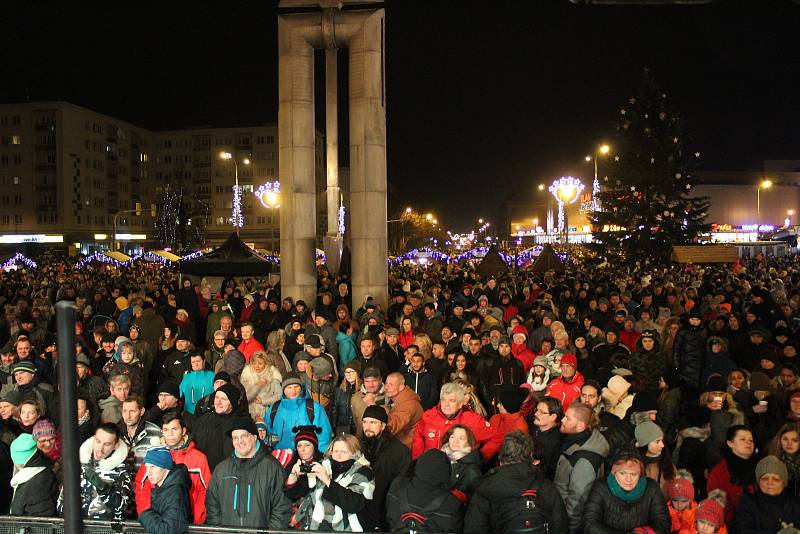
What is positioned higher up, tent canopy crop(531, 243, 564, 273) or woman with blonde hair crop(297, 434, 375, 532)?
tent canopy crop(531, 243, 564, 273)

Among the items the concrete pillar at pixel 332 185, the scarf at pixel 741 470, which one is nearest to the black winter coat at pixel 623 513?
the scarf at pixel 741 470

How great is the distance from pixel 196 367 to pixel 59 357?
6.07m

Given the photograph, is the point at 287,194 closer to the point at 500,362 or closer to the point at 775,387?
the point at 500,362

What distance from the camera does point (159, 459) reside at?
4.88 m

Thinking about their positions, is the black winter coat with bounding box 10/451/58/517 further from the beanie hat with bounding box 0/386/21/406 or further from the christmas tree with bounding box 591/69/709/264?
the christmas tree with bounding box 591/69/709/264

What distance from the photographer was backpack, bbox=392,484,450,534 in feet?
14.7

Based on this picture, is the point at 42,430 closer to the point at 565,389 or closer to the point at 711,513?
the point at 711,513

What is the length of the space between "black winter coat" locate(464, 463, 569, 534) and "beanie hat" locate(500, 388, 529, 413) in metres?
3.06

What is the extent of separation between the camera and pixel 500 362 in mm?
9102

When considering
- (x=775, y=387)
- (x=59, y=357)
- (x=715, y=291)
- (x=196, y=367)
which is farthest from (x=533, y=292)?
(x=59, y=357)

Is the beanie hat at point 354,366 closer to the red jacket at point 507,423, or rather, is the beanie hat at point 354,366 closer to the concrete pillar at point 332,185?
the red jacket at point 507,423

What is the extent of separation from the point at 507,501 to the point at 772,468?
204 cm

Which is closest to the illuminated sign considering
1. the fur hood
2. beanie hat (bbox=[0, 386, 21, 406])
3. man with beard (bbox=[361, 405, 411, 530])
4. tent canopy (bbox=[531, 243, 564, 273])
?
tent canopy (bbox=[531, 243, 564, 273])

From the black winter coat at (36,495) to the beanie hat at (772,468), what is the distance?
5.30 meters
